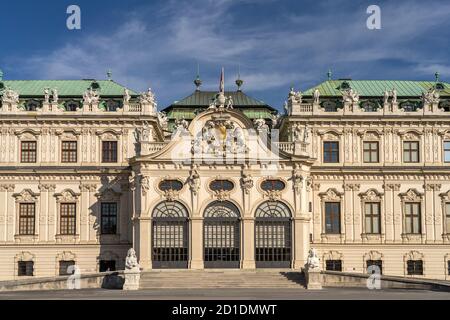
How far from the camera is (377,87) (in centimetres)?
6612

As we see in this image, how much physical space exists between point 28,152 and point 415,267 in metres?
33.7

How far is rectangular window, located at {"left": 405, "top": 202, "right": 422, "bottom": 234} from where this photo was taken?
60875 mm

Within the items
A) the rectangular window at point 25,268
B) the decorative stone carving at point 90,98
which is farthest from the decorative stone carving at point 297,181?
the rectangular window at point 25,268

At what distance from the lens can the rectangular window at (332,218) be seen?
200ft

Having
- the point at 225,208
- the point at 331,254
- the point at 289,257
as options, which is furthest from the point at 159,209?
the point at 331,254

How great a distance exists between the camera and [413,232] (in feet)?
199

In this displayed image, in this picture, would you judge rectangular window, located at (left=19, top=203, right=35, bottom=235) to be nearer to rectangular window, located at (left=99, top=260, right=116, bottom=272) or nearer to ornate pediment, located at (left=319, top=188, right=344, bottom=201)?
rectangular window, located at (left=99, top=260, right=116, bottom=272)

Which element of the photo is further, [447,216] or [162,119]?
[162,119]

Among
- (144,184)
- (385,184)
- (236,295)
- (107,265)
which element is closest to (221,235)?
(144,184)

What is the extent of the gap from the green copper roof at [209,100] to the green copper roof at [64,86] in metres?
7.59

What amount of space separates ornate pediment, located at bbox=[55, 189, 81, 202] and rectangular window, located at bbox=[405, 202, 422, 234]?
27.5 metres

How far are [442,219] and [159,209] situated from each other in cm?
2371

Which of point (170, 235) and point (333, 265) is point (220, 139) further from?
point (333, 265)

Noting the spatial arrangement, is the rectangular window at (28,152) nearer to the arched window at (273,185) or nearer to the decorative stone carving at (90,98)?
the decorative stone carving at (90,98)
